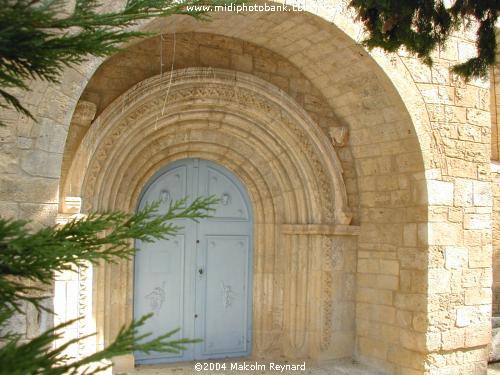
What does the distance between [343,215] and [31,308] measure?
330 cm

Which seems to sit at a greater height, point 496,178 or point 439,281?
point 496,178

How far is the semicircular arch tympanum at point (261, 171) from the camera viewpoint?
486cm

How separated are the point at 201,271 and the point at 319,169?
62.8 inches

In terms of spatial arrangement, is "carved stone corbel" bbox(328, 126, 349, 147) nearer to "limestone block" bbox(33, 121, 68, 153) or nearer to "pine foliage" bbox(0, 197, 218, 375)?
"limestone block" bbox(33, 121, 68, 153)

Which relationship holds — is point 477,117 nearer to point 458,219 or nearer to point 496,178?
point 458,219

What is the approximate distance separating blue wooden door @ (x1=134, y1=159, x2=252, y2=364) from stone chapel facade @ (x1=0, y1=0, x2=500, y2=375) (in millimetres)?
143

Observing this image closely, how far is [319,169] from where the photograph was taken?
5.65 meters

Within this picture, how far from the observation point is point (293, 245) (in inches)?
222

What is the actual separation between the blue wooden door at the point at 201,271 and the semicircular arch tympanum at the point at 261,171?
0.47 ft

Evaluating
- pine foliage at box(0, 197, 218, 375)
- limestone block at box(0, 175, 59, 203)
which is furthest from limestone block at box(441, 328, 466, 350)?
pine foliage at box(0, 197, 218, 375)

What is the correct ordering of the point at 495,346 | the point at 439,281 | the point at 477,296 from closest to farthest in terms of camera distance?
the point at 439,281
the point at 477,296
the point at 495,346

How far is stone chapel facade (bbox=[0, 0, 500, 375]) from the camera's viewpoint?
4.69 meters

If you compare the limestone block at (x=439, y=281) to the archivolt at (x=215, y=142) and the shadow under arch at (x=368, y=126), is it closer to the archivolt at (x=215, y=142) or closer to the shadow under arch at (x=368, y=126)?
the shadow under arch at (x=368, y=126)

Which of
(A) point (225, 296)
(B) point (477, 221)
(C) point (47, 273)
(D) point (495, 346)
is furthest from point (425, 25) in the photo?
(D) point (495, 346)
